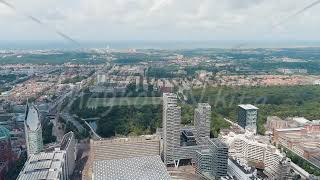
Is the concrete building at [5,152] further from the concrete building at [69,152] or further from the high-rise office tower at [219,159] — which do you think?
the high-rise office tower at [219,159]

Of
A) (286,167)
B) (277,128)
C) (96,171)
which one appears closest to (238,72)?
(277,128)

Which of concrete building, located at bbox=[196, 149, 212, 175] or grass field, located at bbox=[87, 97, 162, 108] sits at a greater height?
grass field, located at bbox=[87, 97, 162, 108]

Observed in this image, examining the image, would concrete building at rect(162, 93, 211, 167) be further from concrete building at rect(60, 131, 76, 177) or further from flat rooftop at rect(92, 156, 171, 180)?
concrete building at rect(60, 131, 76, 177)

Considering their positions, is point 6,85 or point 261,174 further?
point 6,85

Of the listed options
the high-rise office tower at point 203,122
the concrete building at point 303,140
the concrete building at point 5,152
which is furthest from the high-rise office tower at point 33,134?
the concrete building at point 303,140

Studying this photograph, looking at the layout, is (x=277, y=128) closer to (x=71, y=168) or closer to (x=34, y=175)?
(x=71, y=168)

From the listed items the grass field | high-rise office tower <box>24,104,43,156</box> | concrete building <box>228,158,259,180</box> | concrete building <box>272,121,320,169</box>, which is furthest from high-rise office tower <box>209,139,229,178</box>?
the grass field
